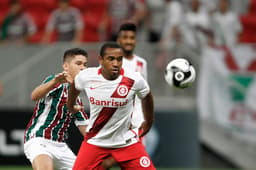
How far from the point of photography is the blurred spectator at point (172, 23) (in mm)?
15445

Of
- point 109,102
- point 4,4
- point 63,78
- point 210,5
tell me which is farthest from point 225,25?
point 63,78

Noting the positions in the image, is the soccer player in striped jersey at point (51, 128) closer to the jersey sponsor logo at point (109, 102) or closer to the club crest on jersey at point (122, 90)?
the jersey sponsor logo at point (109, 102)

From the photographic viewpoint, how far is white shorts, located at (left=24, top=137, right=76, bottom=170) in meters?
8.86

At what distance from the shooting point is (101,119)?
839 centimetres

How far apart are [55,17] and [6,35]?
1.16m

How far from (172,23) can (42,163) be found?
7.42 m

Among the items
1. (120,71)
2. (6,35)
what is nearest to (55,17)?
(6,35)

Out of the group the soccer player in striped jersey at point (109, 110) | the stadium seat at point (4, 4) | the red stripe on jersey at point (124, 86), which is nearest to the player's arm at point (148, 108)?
the soccer player in striped jersey at point (109, 110)

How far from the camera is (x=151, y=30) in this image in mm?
16047

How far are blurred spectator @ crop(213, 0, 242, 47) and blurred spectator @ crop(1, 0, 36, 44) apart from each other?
150 inches

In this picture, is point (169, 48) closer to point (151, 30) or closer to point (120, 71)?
point (151, 30)

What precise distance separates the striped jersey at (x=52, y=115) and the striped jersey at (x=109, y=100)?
1.77 feet

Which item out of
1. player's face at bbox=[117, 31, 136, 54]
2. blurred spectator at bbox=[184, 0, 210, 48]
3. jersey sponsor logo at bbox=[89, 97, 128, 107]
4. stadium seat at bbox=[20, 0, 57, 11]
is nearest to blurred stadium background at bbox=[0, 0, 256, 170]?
blurred spectator at bbox=[184, 0, 210, 48]

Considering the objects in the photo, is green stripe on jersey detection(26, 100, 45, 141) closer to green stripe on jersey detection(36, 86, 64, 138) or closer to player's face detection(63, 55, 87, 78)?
green stripe on jersey detection(36, 86, 64, 138)
